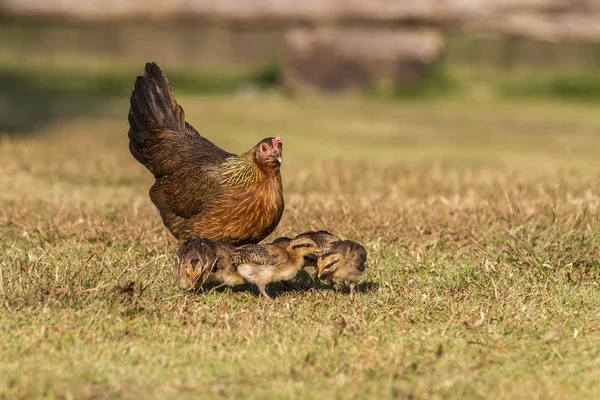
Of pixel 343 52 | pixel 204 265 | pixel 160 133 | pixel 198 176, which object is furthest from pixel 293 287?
pixel 343 52

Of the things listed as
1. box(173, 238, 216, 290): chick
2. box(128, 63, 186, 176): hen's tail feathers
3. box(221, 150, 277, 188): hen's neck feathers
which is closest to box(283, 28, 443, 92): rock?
box(128, 63, 186, 176): hen's tail feathers

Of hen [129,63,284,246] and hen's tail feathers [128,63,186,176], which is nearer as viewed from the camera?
hen [129,63,284,246]

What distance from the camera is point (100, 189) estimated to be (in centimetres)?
909

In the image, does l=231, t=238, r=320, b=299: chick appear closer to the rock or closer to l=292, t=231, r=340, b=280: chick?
l=292, t=231, r=340, b=280: chick

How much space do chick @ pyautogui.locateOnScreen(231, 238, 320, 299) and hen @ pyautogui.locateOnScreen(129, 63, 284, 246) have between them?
1.16 feet

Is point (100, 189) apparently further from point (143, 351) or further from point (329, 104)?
point (329, 104)

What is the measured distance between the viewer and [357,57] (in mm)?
16359

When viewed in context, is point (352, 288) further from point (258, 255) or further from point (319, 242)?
point (258, 255)

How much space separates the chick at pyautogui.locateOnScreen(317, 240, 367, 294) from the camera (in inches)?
219

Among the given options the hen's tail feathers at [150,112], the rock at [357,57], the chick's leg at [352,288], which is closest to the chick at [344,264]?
the chick's leg at [352,288]

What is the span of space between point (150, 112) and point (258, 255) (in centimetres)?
211

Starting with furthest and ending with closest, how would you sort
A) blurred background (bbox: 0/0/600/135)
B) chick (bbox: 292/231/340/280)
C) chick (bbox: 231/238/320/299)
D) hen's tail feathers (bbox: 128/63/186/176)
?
blurred background (bbox: 0/0/600/135) → hen's tail feathers (bbox: 128/63/186/176) → chick (bbox: 292/231/340/280) → chick (bbox: 231/238/320/299)

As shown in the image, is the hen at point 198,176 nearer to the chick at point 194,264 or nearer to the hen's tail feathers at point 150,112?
the hen's tail feathers at point 150,112

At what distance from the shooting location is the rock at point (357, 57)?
16.2 meters
